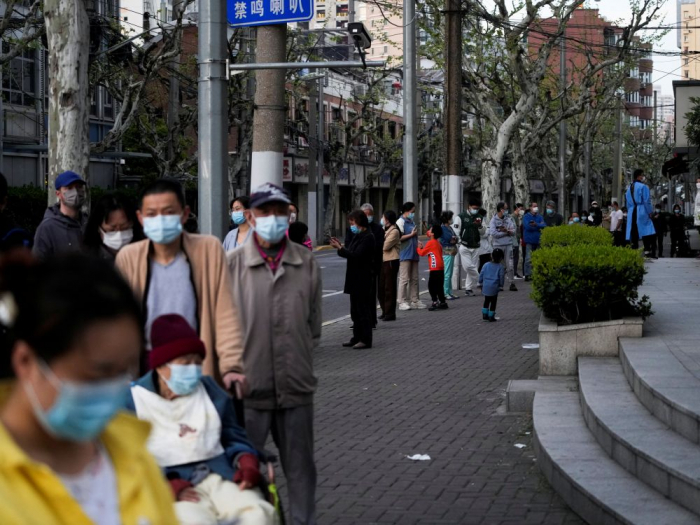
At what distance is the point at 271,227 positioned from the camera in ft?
18.5

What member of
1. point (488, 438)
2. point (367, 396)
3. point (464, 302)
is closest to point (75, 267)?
point (488, 438)

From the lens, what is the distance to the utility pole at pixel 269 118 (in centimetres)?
1145

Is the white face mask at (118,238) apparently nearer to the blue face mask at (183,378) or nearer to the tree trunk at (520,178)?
the blue face mask at (183,378)

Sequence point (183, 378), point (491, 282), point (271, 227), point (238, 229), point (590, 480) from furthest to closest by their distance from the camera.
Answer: point (491, 282) → point (238, 229) → point (590, 480) → point (271, 227) → point (183, 378)

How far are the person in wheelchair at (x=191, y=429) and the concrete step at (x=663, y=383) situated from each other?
11.9 ft

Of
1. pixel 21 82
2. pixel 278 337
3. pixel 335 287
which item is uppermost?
pixel 21 82

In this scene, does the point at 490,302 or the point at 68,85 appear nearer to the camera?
the point at 68,85

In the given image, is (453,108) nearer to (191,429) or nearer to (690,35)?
(191,429)

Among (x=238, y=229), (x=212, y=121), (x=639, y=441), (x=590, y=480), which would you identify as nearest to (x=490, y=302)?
(x=238, y=229)

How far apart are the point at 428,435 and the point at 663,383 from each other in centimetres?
198

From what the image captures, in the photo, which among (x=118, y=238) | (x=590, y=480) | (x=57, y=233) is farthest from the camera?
(x=57, y=233)

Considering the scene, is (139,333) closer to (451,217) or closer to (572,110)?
(451,217)

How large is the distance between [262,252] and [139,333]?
3.70 m

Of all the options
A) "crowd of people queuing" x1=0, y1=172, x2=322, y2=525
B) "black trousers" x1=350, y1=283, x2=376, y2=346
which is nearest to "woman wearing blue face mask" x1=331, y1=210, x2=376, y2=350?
"black trousers" x1=350, y1=283, x2=376, y2=346
